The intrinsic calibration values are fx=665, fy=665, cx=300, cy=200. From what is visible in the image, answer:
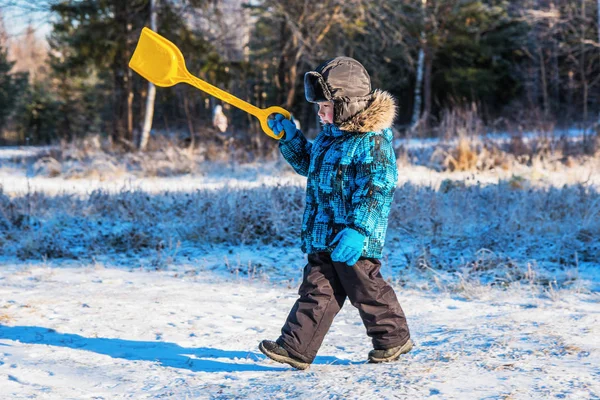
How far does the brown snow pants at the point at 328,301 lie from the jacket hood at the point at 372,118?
Answer: 0.56 meters

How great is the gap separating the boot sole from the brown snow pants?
0.09 feet

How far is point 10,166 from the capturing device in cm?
1237

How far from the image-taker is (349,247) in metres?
2.73

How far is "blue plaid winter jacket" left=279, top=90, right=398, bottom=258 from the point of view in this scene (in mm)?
2812

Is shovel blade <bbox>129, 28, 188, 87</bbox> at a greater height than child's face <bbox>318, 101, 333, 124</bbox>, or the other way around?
shovel blade <bbox>129, 28, 188, 87</bbox>

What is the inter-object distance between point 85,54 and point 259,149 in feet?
17.1

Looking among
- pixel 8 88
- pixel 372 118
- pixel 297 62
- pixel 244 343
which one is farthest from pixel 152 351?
pixel 8 88

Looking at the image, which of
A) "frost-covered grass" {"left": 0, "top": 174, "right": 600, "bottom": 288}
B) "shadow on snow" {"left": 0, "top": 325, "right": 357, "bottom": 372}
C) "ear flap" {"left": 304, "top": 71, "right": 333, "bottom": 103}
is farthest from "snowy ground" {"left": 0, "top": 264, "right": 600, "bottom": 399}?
"ear flap" {"left": 304, "top": 71, "right": 333, "bottom": 103}

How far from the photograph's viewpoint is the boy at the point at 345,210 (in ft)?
→ 9.30

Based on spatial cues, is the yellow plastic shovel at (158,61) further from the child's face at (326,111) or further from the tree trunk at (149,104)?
the tree trunk at (149,104)

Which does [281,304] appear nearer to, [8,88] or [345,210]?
[345,210]

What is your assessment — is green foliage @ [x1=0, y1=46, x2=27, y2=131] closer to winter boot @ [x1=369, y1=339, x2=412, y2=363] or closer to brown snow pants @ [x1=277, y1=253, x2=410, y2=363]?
brown snow pants @ [x1=277, y1=253, x2=410, y2=363]

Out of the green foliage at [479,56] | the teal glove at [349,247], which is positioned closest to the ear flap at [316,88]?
the teal glove at [349,247]

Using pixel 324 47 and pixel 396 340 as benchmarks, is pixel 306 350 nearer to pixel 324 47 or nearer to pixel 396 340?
pixel 396 340
